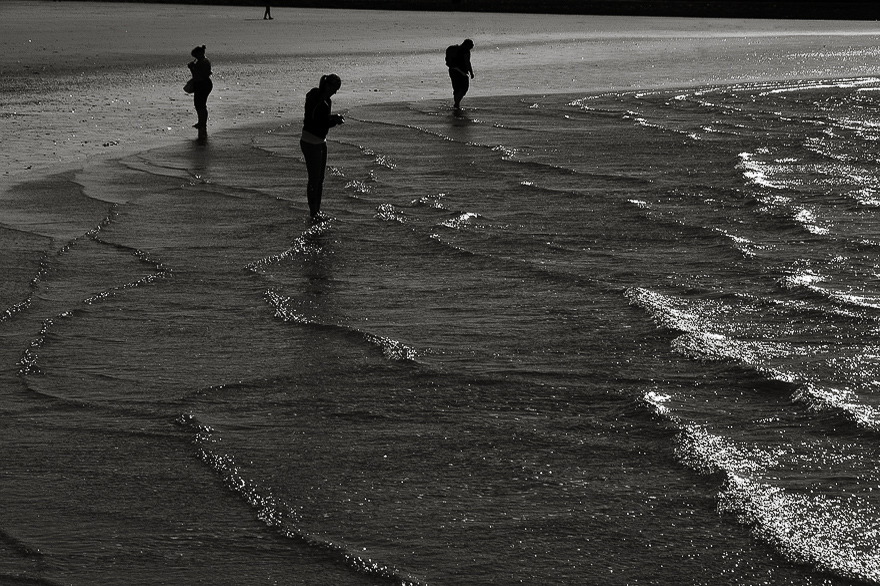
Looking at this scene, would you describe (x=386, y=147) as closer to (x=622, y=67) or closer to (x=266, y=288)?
(x=266, y=288)

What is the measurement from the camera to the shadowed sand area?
18.0 meters

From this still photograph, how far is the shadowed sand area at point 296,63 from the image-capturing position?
18.0m

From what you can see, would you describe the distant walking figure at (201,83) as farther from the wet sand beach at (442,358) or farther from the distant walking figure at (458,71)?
the distant walking figure at (458,71)

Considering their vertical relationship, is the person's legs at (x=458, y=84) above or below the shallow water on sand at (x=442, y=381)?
above

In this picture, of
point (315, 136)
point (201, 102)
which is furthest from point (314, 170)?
point (201, 102)

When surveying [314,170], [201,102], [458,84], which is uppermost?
[458,84]

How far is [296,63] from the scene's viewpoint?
28.7m

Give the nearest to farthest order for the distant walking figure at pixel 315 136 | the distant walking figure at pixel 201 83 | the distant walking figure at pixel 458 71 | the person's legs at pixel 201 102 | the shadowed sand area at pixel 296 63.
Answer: the distant walking figure at pixel 315 136 < the distant walking figure at pixel 201 83 < the person's legs at pixel 201 102 < the shadowed sand area at pixel 296 63 < the distant walking figure at pixel 458 71

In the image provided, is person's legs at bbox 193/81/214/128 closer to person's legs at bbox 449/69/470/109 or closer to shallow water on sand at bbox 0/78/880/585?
shallow water on sand at bbox 0/78/880/585

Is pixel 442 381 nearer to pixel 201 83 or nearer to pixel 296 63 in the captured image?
pixel 201 83

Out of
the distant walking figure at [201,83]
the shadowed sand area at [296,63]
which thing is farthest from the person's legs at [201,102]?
the shadowed sand area at [296,63]

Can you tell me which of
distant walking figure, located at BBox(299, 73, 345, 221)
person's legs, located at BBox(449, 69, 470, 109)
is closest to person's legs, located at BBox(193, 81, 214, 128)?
person's legs, located at BBox(449, 69, 470, 109)

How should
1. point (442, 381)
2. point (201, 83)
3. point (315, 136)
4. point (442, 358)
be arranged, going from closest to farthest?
point (442, 381), point (442, 358), point (315, 136), point (201, 83)

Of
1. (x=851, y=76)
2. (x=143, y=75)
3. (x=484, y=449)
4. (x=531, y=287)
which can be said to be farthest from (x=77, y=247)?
(x=851, y=76)
